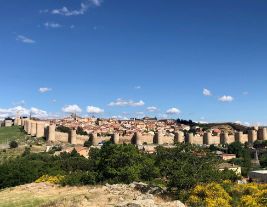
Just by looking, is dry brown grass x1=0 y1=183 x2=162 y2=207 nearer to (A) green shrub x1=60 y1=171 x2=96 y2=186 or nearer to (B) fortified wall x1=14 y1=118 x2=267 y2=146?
(A) green shrub x1=60 y1=171 x2=96 y2=186

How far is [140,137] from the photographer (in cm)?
9544

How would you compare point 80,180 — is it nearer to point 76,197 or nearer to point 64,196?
point 64,196

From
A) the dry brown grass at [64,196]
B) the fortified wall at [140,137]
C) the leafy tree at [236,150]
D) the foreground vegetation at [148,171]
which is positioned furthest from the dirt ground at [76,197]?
the fortified wall at [140,137]

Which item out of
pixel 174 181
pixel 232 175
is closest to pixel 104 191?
pixel 174 181

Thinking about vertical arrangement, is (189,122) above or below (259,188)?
above

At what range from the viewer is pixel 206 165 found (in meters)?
21.7

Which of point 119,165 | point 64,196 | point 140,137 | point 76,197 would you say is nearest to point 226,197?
point 76,197

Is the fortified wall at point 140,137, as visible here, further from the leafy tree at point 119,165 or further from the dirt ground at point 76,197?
the dirt ground at point 76,197

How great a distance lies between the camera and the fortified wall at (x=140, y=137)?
90500mm

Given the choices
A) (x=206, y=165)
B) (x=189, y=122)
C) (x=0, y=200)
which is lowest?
(x=0, y=200)

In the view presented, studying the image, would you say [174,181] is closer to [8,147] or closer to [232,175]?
[232,175]

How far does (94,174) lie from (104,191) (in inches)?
268

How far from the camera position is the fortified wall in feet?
297

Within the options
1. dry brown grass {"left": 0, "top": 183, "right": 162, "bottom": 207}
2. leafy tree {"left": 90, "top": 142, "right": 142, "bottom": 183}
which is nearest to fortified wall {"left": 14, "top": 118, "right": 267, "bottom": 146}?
leafy tree {"left": 90, "top": 142, "right": 142, "bottom": 183}
